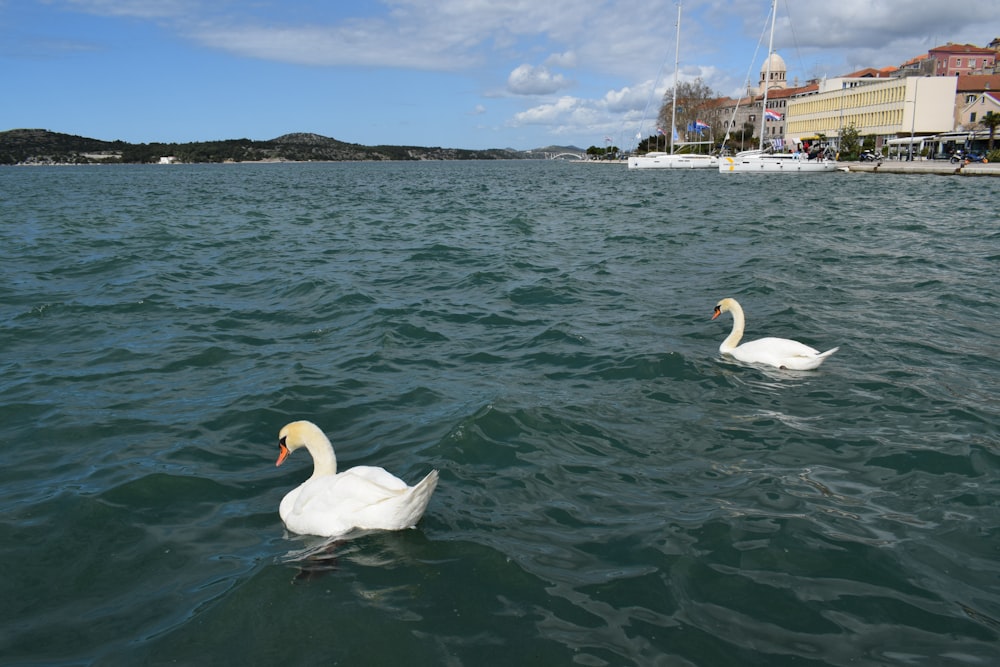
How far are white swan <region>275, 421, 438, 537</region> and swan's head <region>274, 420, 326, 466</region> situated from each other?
0.38m

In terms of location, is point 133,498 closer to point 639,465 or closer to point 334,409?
point 334,409

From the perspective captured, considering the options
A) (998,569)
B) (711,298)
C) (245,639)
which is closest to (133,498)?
(245,639)

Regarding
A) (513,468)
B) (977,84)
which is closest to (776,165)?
(977,84)

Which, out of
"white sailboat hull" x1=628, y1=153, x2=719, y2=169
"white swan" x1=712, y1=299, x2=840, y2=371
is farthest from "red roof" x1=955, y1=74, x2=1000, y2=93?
"white swan" x1=712, y1=299, x2=840, y2=371

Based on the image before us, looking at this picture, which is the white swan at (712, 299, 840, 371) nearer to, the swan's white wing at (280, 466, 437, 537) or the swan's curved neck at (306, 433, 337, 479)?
the swan's white wing at (280, 466, 437, 537)

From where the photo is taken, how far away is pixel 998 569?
434 centimetres

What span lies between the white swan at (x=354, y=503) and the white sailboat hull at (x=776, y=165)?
70.7m

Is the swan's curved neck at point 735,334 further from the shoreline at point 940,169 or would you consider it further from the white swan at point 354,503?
the shoreline at point 940,169

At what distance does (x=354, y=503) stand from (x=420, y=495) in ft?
1.80

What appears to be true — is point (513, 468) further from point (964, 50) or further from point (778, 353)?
point (964, 50)

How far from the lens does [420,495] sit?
461 cm

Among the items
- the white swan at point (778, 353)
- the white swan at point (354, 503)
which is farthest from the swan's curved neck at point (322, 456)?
the white swan at point (778, 353)

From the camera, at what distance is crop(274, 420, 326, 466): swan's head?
547 centimetres

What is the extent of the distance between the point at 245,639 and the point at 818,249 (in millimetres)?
16785
